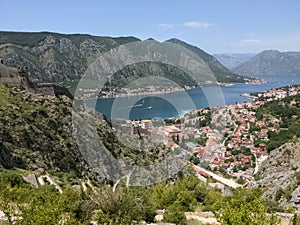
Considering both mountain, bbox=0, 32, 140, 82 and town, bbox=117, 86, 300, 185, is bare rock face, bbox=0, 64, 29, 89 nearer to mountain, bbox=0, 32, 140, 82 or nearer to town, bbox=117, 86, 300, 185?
town, bbox=117, 86, 300, 185

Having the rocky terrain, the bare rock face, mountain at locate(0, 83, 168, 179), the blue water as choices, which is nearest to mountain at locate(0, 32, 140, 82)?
the blue water

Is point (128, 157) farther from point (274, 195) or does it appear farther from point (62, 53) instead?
point (62, 53)

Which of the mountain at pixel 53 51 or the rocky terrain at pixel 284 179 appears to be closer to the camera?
the rocky terrain at pixel 284 179

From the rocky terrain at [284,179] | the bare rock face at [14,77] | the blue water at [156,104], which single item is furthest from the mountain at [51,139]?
the blue water at [156,104]

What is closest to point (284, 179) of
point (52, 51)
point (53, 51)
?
point (52, 51)

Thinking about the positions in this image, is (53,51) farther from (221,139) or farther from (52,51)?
(221,139)

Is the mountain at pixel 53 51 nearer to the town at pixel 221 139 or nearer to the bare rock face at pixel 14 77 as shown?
the town at pixel 221 139
